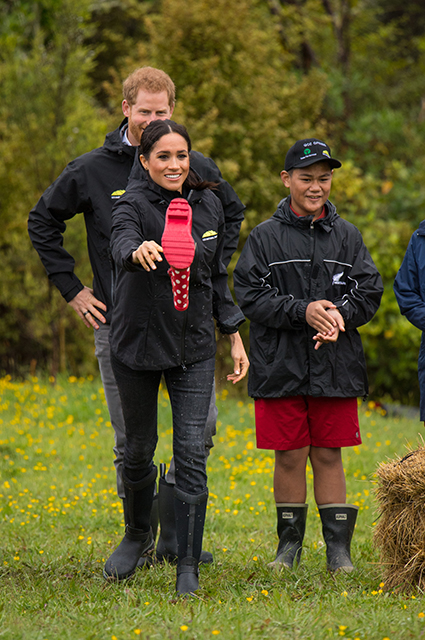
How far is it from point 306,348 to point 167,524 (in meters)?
1.18

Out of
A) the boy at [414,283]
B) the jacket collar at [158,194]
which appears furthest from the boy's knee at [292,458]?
the jacket collar at [158,194]

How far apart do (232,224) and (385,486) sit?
5.31 ft

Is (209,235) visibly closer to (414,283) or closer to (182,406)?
(182,406)

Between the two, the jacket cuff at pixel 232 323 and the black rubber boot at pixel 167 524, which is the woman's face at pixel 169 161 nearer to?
the jacket cuff at pixel 232 323

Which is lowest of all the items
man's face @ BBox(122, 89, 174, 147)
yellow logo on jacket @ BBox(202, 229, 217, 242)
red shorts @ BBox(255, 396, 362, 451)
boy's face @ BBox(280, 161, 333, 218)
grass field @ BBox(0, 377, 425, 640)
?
grass field @ BBox(0, 377, 425, 640)

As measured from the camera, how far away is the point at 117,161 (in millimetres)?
4000

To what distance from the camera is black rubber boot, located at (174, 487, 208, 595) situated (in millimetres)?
3252

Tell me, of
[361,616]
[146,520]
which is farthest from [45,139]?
[361,616]

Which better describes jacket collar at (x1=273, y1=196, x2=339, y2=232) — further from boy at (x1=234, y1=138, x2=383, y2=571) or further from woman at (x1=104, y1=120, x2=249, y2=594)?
woman at (x1=104, y1=120, x2=249, y2=594)

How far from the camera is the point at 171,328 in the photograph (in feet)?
10.5

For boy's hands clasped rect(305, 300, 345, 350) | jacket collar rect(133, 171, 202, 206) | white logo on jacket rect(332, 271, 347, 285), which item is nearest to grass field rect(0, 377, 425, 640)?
boy's hands clasped rect(305, 300, 345, 350)

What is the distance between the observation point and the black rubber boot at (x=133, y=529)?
11.9 feet

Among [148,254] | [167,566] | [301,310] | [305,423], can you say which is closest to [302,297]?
[301,310]

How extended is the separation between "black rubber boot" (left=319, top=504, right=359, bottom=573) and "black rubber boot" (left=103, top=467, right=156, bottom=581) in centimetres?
88
